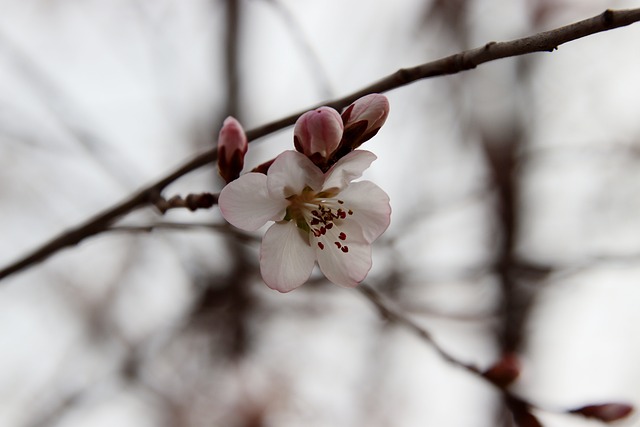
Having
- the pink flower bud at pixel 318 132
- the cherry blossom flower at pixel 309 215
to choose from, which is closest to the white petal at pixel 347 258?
the cherry blossom flower at pixel 309 215

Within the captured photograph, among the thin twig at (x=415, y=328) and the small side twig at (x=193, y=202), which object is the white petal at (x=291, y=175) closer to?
the small side twig at (x=193, y=202)

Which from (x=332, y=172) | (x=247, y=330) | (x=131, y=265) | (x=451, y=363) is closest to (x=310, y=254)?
(x=332, y=172)

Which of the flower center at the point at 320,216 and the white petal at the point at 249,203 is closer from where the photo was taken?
the white petal at the point at 249,203

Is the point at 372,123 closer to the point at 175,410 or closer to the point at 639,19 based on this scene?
the point at 639,19

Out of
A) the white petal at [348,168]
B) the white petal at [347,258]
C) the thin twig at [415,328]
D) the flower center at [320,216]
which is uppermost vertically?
the white petal at [348,168]

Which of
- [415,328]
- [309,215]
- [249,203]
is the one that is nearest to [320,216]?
[309,215]

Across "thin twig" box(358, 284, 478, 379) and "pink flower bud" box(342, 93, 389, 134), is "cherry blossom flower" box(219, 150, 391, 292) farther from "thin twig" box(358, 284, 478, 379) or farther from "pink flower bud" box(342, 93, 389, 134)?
"thin twig" box(358, 284, 478, 379)

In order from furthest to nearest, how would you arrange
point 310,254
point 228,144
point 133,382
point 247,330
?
point 247,330
point 133,382
point 310,254
point 228,144

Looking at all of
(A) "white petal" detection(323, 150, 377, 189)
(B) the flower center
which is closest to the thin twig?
(B) the flower center
